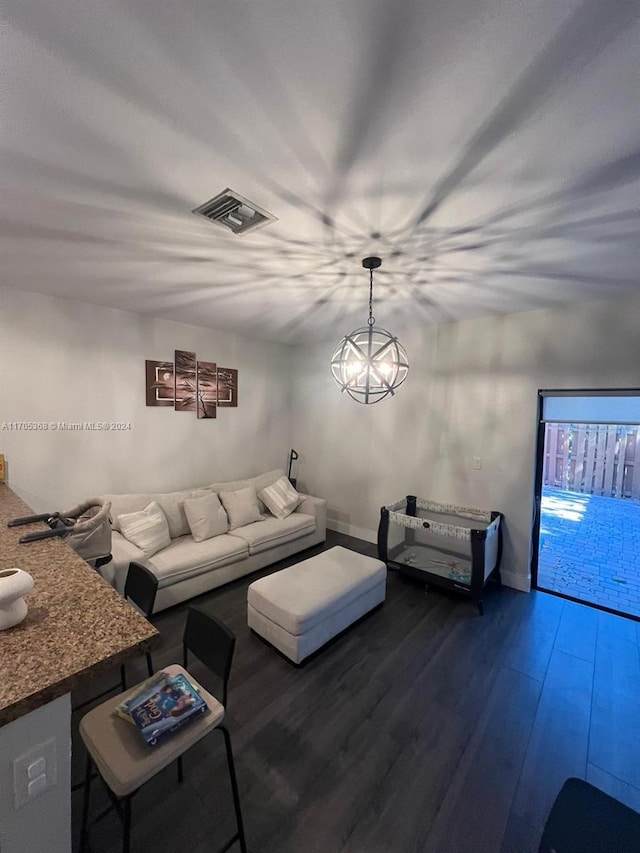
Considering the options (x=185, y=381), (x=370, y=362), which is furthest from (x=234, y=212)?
(x=185, y=381)

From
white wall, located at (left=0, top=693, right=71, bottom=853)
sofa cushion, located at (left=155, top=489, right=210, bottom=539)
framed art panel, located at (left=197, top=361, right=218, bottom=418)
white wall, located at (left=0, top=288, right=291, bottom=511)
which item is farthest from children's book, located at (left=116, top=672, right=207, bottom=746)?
framed art panel, located at (left=197, top=361, right=218, bottom=418)

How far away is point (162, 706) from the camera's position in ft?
4.00

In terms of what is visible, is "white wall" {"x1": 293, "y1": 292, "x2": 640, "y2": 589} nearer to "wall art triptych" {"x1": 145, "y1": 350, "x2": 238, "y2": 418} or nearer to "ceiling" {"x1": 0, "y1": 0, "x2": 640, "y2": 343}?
"ceiling" {"x1": 0, "y1": 0, "x2": 640, "y2": 343}

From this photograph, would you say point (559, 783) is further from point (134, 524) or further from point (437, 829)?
point (134, 524)

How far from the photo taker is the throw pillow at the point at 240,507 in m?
3.70

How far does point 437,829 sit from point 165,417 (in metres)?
3.73

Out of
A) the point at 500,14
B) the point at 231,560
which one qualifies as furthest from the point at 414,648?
the point at 500,14

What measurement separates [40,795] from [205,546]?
237 cm

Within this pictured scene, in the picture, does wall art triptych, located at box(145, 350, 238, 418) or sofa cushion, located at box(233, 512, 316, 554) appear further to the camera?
wall art triptych, located at box(145, 350, 238, 418)

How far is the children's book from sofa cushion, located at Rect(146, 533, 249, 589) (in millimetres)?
1552

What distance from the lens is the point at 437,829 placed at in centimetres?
139

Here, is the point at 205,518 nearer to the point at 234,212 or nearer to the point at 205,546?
the point at 205,546

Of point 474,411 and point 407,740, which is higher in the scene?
point 474,411

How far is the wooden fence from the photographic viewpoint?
3264mm
